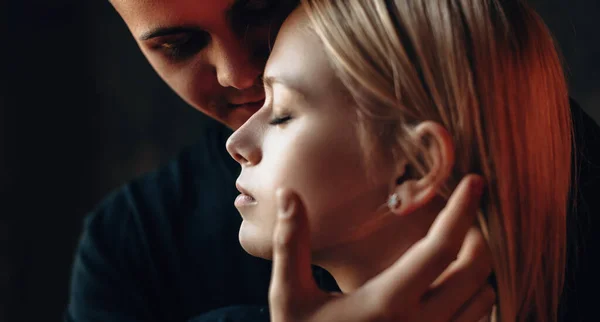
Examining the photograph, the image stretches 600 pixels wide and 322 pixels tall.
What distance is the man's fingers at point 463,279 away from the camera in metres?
0.72

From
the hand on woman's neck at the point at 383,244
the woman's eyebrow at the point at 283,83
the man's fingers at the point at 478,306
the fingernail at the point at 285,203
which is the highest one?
the woman's eyebrow at the point at 283,83

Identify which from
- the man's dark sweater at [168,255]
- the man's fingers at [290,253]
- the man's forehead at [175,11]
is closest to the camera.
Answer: the man's fingers at [290,253]

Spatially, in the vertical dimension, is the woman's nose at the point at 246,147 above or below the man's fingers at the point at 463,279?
above

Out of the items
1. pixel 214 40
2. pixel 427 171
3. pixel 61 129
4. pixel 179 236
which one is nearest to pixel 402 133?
pixel 427 171

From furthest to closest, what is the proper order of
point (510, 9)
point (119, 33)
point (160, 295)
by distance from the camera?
point (119, 33)
point (160, 295)
point (510, 9)

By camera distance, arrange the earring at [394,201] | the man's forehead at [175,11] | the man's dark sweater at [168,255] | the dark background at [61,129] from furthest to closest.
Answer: the dark background at [61,129], the man's dark sweater at [168,255], the man's forehead at [175,11], the earring at [394,201]

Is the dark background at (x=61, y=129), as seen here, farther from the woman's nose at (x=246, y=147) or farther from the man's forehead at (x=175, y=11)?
the woman's nose at (x=246, y=147)

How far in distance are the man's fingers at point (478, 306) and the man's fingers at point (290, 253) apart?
16cm

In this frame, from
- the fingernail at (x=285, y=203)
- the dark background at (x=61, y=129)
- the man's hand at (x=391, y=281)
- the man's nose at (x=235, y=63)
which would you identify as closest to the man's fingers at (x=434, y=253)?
the man's hand at (x=391, y=281)

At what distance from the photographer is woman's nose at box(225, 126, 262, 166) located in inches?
31.3

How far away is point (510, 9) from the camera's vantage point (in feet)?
2.63

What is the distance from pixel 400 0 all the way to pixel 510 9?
118mm

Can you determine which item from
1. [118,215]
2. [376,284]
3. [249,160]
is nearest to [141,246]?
[118,215]

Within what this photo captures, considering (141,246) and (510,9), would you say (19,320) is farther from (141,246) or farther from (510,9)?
(510,9)
